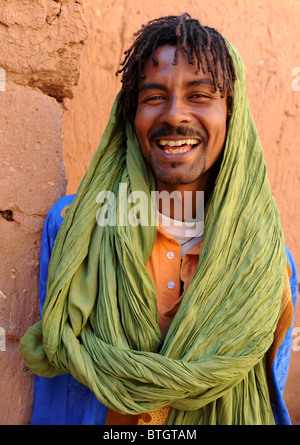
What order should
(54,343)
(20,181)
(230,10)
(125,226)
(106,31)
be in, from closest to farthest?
(54,343)
(125,226)
(20,181)
(106,31)
(230,10)

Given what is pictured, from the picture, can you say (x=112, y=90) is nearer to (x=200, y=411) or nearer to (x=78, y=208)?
(x=78, y=208)

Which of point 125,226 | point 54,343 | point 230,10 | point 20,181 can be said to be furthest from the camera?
point 230,10

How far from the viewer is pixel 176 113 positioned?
5.25ft

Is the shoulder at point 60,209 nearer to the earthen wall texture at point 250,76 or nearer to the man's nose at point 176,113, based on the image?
the man's nose at point 176,113

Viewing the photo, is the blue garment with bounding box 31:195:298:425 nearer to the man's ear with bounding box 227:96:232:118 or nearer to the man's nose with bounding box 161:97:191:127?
the man's nose with bounding box 161:97:191:127

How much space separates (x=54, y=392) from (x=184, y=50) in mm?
1154

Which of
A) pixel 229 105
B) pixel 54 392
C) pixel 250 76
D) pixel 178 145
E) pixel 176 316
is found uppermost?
pixel 250 76

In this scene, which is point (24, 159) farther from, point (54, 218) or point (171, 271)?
point (171, 271)

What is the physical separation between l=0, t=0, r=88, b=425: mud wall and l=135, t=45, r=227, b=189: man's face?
0.33m

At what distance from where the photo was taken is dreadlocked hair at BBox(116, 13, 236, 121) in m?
1.63

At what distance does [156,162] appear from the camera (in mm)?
1672

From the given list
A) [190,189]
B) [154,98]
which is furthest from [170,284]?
[154,98]
